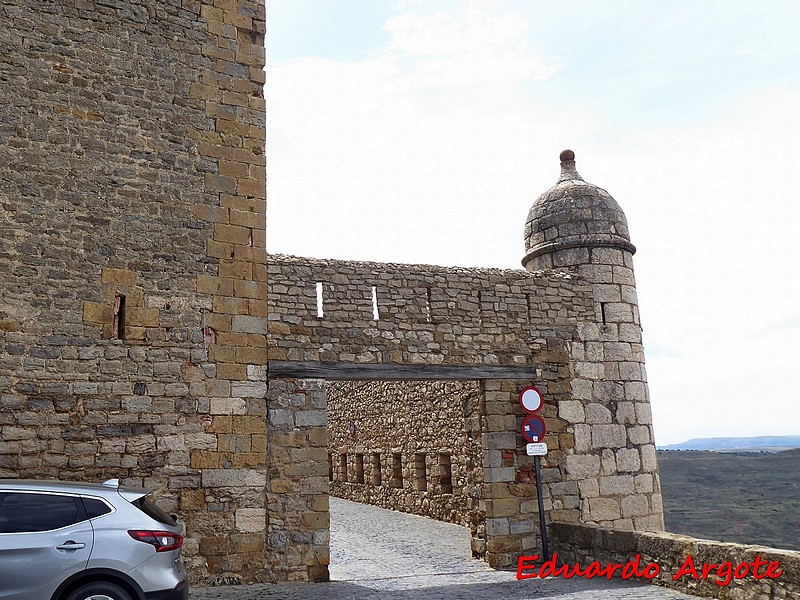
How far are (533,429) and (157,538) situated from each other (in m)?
5.40

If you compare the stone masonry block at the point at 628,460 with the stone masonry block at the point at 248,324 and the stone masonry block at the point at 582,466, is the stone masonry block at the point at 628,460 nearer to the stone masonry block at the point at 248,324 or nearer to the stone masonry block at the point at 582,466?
the stone masonry block at the point at 582,466

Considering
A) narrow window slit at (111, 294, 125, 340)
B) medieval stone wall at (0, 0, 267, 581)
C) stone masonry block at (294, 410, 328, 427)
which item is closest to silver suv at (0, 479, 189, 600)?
medieval stone wall at (0, 0, 267, 581)

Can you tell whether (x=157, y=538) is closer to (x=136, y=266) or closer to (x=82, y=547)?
(x=82, y=547)

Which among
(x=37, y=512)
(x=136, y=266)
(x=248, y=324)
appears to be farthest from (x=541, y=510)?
(x=37, y=512)

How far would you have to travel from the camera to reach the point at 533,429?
9188 millimetres

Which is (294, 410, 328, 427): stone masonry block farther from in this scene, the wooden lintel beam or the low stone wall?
the low stone wall

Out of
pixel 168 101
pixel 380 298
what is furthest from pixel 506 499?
pixel 168 101

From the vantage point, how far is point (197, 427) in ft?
25.1

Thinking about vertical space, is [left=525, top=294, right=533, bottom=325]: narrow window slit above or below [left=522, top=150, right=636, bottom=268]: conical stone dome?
below

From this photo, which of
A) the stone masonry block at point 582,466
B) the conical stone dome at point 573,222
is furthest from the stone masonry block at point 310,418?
the conical stone dome at point 573,222

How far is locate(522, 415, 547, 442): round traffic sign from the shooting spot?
9.16m

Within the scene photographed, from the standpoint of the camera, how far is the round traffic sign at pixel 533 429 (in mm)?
9164

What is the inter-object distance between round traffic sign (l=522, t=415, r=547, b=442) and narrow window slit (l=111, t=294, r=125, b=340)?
487cm

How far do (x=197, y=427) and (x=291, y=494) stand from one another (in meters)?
1.30
